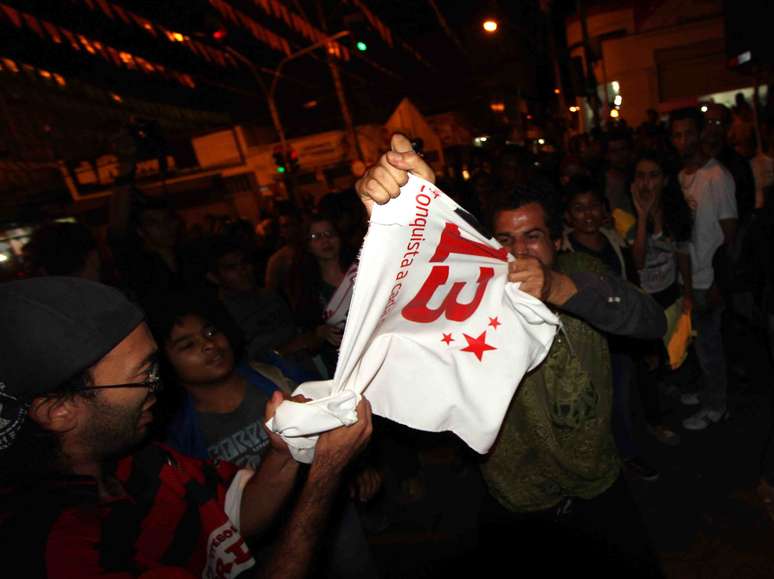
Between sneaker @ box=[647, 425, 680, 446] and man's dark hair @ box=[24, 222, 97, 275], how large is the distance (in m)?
4.73

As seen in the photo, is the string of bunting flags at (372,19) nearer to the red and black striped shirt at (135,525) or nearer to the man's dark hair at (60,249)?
the man's dark hair at (60,249)

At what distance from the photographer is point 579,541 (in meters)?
2.04

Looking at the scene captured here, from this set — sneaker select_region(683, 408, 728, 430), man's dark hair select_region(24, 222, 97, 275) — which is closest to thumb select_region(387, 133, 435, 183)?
man's dark hair select_region(24, 222, 97, 275)

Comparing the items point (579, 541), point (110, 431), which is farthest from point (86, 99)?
point (579, 541)

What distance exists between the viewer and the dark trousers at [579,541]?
1.95 m

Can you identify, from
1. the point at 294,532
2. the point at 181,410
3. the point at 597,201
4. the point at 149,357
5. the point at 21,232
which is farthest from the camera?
the point at 21,232

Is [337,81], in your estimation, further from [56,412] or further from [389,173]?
[56,412]

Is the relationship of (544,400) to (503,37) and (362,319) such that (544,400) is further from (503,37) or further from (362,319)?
(503,37)

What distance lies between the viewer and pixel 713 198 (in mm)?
→ 3695

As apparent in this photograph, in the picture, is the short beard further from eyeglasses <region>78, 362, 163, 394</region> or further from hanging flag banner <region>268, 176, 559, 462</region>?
hanging flag banner <region>268, 176, 559, 462</region>

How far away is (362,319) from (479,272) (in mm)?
527

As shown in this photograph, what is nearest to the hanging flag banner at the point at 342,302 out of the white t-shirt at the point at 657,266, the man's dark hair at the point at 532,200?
the man's dark hair at the point at 532,200

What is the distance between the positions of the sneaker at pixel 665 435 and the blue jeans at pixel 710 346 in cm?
41

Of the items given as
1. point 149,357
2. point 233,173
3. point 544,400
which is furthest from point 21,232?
point 544,400
